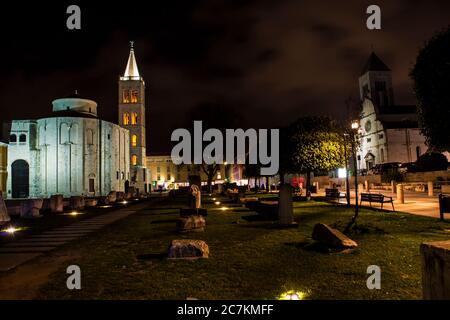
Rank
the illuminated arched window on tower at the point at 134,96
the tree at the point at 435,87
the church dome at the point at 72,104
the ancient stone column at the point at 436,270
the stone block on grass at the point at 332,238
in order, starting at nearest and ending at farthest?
the ancient stone column at the point at 436,270 < the stone block on grass at the point at 332,238 < the tree at the point at 435,87 < the church dome at the point at 72,104 < the illuminated arched window on tower at the point at 134,96

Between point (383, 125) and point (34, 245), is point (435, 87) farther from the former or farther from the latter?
point (383, 125)

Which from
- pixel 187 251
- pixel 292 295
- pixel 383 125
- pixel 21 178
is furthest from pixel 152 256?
pixel 383 125

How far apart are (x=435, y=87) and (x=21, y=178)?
64.7m

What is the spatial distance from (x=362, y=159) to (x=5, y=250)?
264 ft

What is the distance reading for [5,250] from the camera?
961cm

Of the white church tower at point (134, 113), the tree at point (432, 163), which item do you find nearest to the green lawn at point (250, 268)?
the tree at point (432, 163)

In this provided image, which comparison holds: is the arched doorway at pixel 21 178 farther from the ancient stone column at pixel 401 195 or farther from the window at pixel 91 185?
the ancient stone column at pixel 401 195

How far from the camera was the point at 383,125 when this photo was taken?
71.6m

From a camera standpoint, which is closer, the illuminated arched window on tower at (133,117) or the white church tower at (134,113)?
the white church tower at (134,113)

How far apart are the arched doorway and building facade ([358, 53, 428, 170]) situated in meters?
61.9

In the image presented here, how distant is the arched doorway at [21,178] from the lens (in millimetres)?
57125

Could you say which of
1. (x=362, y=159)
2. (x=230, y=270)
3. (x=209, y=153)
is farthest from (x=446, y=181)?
(x=362, y=159)

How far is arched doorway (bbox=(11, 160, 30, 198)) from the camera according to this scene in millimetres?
57125

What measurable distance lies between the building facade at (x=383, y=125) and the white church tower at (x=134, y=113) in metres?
→ 51.5
